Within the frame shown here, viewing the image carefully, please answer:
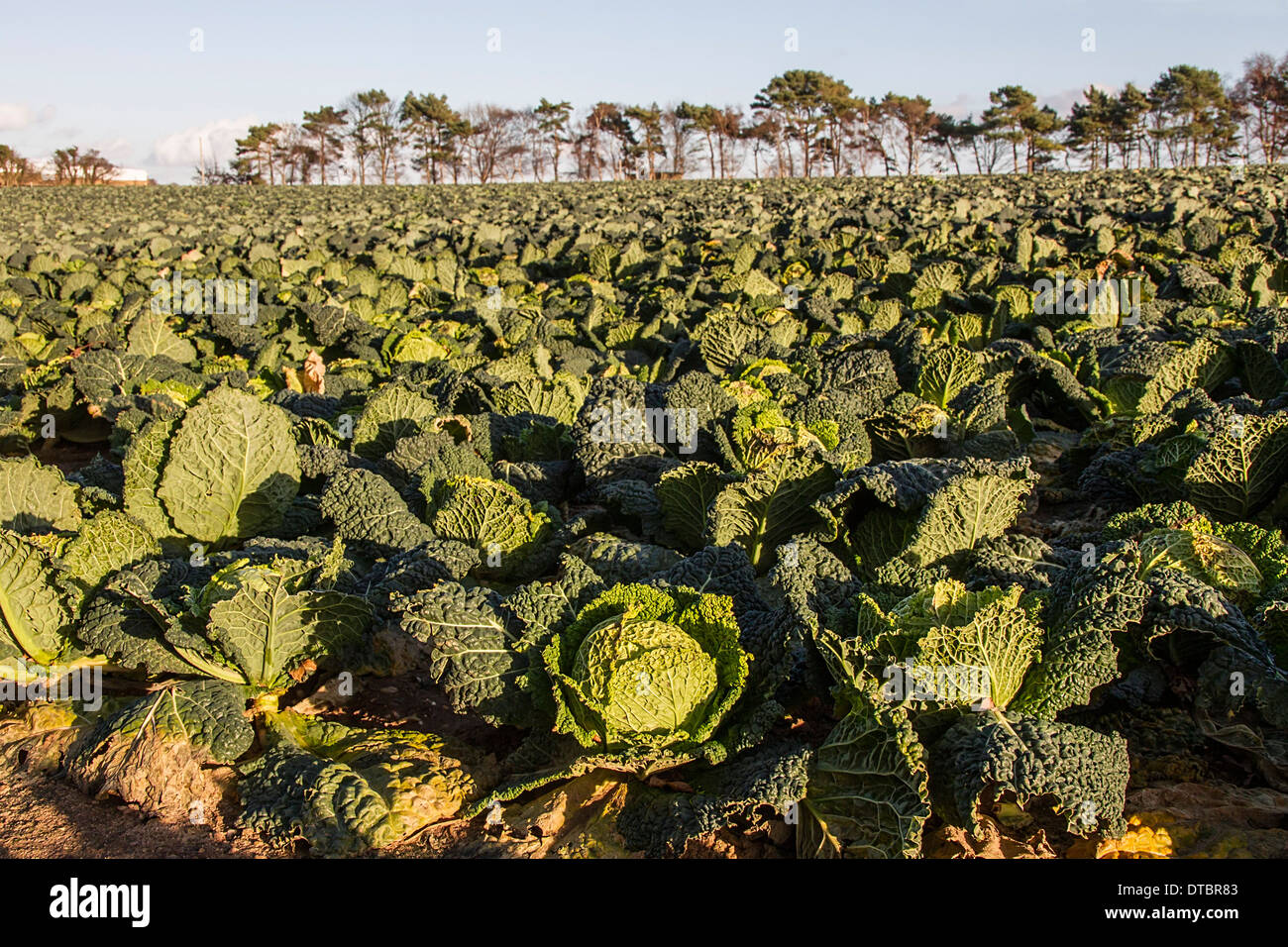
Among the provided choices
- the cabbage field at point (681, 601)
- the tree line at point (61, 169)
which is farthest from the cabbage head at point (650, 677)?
the tree line at point (61, 169)

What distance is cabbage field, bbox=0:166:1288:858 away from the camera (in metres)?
2.99

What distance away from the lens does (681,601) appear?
3500mm

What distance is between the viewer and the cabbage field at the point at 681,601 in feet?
9.80

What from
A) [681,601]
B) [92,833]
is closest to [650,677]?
[681,601]

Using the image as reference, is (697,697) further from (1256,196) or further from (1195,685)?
(1256,196)

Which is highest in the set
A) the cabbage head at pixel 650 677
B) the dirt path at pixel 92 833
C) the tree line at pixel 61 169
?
the tree line at pixel 61 169

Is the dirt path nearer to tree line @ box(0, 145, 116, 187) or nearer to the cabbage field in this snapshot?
the cabbage field

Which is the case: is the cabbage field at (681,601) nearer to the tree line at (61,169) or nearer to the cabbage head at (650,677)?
the cabbage head at (650,677)

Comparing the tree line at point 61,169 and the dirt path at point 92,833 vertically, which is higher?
the tree line at point 61,169

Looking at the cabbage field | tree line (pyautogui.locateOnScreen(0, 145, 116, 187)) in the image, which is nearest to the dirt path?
the cabbage field

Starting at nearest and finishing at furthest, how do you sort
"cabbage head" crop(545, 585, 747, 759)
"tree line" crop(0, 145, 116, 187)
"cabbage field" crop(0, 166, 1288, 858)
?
"cabbage field" crop(0, 166, 1288, 858) → "cabbage head" crop(545, 585, 747, 759) → "tree line" crop(0, 145, 116, 187)

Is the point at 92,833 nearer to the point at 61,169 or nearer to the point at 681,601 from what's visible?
the point at 681,601

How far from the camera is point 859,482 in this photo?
14.1 ft
